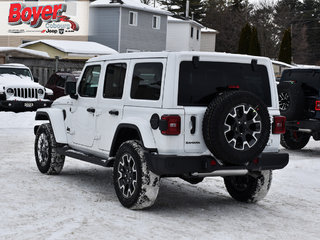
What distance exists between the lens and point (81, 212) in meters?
7.15

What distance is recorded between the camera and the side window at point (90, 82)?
869 centimetres

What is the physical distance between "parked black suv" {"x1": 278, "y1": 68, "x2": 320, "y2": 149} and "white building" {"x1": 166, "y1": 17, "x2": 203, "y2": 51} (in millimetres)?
47032

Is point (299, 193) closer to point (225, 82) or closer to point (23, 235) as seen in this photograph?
point (225, 82)

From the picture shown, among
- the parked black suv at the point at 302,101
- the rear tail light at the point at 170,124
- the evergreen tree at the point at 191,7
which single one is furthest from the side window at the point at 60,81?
the evergreen tree at the point at 191,7

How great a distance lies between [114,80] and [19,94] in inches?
563

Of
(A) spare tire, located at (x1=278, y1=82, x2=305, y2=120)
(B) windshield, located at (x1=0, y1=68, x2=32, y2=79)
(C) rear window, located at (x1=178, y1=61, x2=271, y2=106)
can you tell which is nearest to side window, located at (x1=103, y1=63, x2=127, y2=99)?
(C) rear window, located at (x1=178, y1=61, x2=271, y2=106)

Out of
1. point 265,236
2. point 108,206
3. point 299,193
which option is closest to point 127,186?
point 108,206

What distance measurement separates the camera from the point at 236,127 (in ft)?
22.8

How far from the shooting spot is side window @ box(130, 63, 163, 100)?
23.6 feet

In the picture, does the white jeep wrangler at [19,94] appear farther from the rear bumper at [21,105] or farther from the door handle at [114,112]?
the door handle at [114,112]

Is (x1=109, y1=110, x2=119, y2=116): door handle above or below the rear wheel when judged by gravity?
above

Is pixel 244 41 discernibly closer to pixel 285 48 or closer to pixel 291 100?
pixel 285 48

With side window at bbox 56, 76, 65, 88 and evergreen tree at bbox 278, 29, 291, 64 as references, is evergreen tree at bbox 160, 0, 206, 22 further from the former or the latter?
side window at bbox 56, 76, 65, 88

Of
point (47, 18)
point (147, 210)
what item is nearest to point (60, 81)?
point (147, 210)
